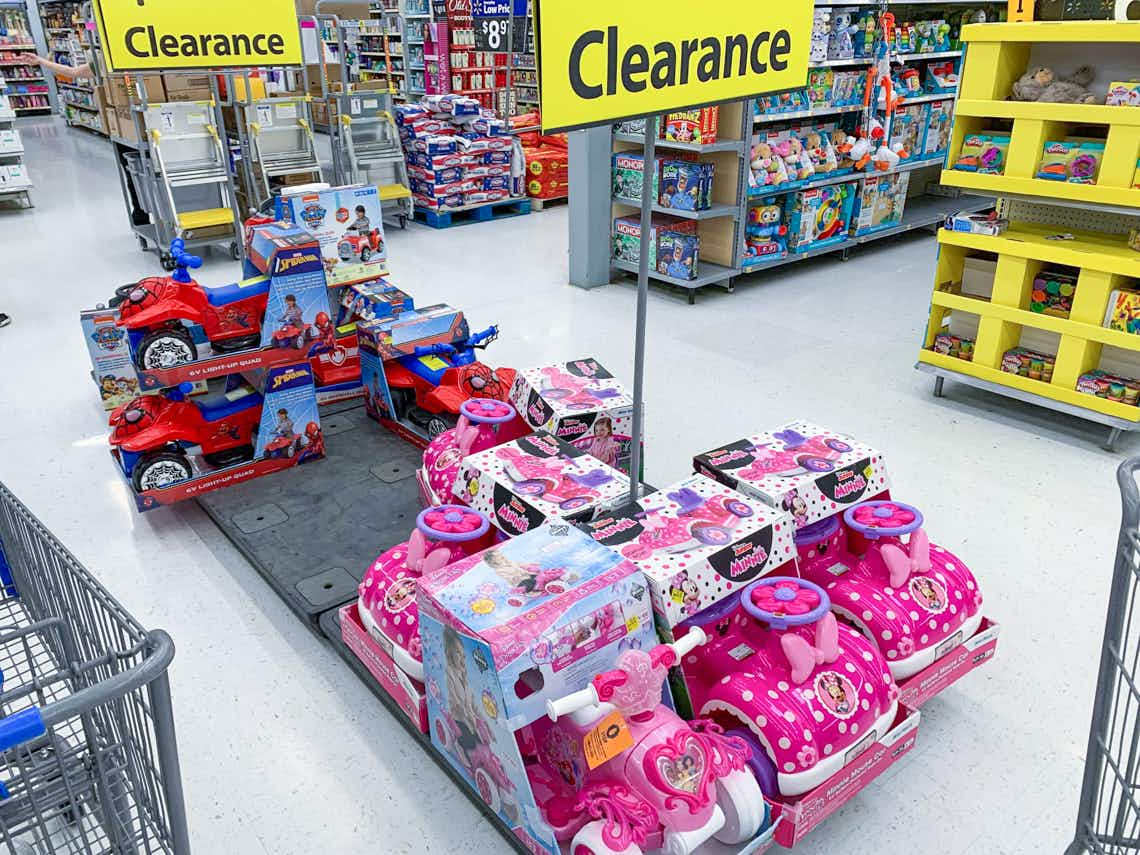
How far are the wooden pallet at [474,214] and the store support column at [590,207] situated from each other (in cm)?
223

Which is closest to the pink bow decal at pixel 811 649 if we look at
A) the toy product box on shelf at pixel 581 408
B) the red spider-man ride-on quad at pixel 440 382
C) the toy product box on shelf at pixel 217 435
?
the toy product box on shelf at pixel 581 408

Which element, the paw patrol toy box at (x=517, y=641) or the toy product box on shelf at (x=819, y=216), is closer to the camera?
the paw patrol toy box at (x=517, y=641)

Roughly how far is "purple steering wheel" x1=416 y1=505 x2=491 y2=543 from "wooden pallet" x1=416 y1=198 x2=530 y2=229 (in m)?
5.96

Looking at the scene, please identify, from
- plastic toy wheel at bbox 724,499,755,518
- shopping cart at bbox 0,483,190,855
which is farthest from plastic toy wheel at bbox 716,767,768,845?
shopping cart at bbox 0,483,190,855

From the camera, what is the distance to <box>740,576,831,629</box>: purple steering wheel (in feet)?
6.31

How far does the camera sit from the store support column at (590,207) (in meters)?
5.75

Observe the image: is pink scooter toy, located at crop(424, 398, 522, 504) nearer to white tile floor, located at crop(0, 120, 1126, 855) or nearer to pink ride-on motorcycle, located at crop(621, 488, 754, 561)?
white tile floor, located at crop(0, 120, 1126, 855)

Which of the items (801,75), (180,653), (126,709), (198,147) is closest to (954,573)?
(801,75)

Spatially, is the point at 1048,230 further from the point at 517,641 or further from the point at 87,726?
the point at 87,726

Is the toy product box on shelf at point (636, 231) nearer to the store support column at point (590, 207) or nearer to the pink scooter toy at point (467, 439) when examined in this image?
the store support column at point (590, 207)

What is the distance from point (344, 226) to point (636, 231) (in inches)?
93.0

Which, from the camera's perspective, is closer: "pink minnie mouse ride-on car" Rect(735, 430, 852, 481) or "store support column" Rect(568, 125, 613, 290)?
"pink minnie mouse ride-on car" Rect(735, 430, 852, 481)

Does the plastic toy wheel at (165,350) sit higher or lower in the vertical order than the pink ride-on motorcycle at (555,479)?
higher

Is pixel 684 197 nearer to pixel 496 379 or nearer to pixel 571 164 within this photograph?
pixel 571 164
